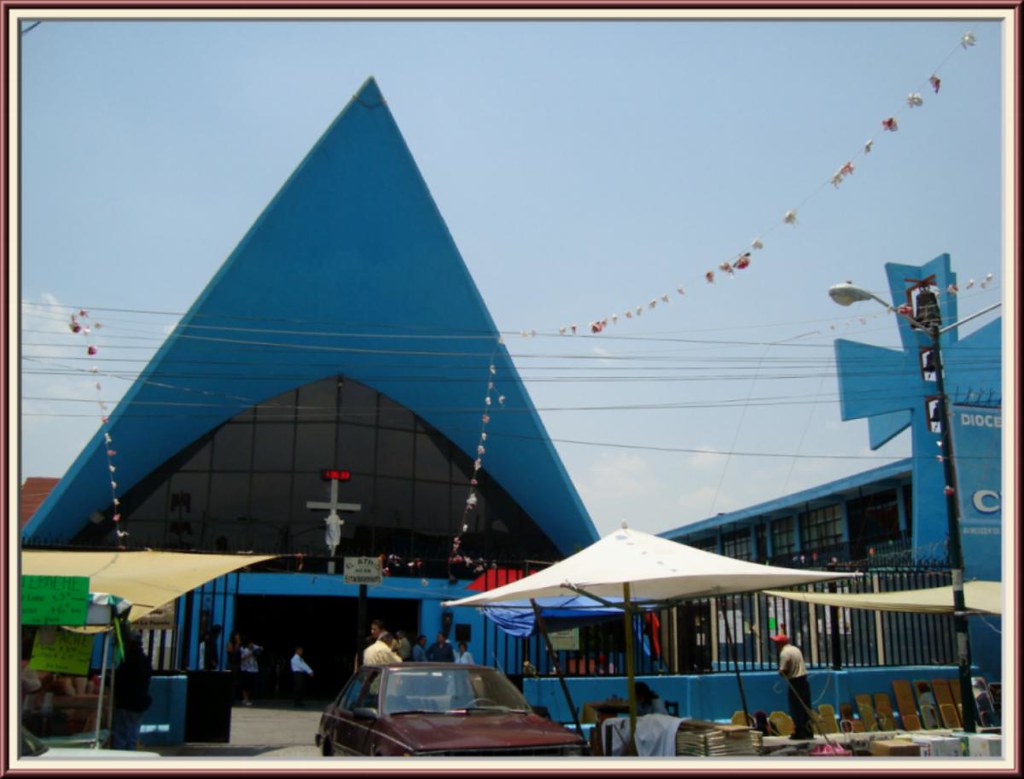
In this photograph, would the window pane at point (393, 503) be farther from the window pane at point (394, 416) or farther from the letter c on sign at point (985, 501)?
the letter c on sign at point (985, 501)

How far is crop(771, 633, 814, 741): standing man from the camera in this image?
1255 cm

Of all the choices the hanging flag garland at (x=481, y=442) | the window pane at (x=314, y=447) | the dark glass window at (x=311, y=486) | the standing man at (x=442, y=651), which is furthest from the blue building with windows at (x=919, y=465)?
the window pane at (x=314, y=447)

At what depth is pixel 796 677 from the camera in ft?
41.4

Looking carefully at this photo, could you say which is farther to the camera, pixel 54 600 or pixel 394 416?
pixel 394 416

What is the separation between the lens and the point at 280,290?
2414cm

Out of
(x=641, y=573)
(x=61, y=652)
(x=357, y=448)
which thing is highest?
(x=357, y=448)

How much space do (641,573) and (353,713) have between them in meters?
2.62

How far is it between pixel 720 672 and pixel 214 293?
585 inches

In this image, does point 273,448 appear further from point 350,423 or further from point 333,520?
point 333,520

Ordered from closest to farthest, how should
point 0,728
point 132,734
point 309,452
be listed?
point 0,728 < point 132,734 < point 309,452

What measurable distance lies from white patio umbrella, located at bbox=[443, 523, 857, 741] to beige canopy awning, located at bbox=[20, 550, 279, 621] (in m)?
3.30

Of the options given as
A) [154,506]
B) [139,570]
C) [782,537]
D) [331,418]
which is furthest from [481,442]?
[782,537]
